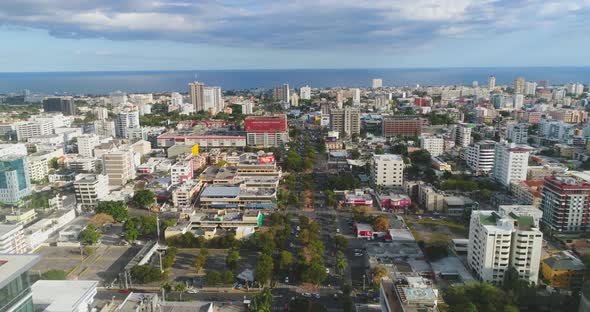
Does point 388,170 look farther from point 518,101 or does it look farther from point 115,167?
point 518,101

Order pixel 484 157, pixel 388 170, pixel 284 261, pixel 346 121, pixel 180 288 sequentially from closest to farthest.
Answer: pixel 180 288 → pixel 284 261 → pixel 388 170 → pixel 484 157 → pixel 346 121

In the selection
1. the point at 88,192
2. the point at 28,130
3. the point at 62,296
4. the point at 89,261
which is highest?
the point at 28,130

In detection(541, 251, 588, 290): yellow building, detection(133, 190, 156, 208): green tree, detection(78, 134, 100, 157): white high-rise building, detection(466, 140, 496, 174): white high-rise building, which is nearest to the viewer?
detection(541, 251, 588, 290): yellow building

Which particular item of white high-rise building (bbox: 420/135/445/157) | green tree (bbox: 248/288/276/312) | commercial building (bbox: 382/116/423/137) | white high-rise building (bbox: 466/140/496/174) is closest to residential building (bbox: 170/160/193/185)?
green tree (bbox: 248/288/276/312)

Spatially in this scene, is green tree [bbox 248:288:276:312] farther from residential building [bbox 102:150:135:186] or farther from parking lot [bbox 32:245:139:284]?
residential building [bbox 102:150:135:186]

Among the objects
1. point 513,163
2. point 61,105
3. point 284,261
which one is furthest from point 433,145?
point 61,105

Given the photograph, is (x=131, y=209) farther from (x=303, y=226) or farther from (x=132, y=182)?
(x=303, y=226)

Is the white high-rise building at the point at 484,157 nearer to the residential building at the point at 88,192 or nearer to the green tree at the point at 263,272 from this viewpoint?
the green tree at the point at 263,272

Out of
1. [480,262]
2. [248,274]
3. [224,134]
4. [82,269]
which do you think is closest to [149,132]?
[224,134]

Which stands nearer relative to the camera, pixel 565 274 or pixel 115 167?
pixel 565 274
